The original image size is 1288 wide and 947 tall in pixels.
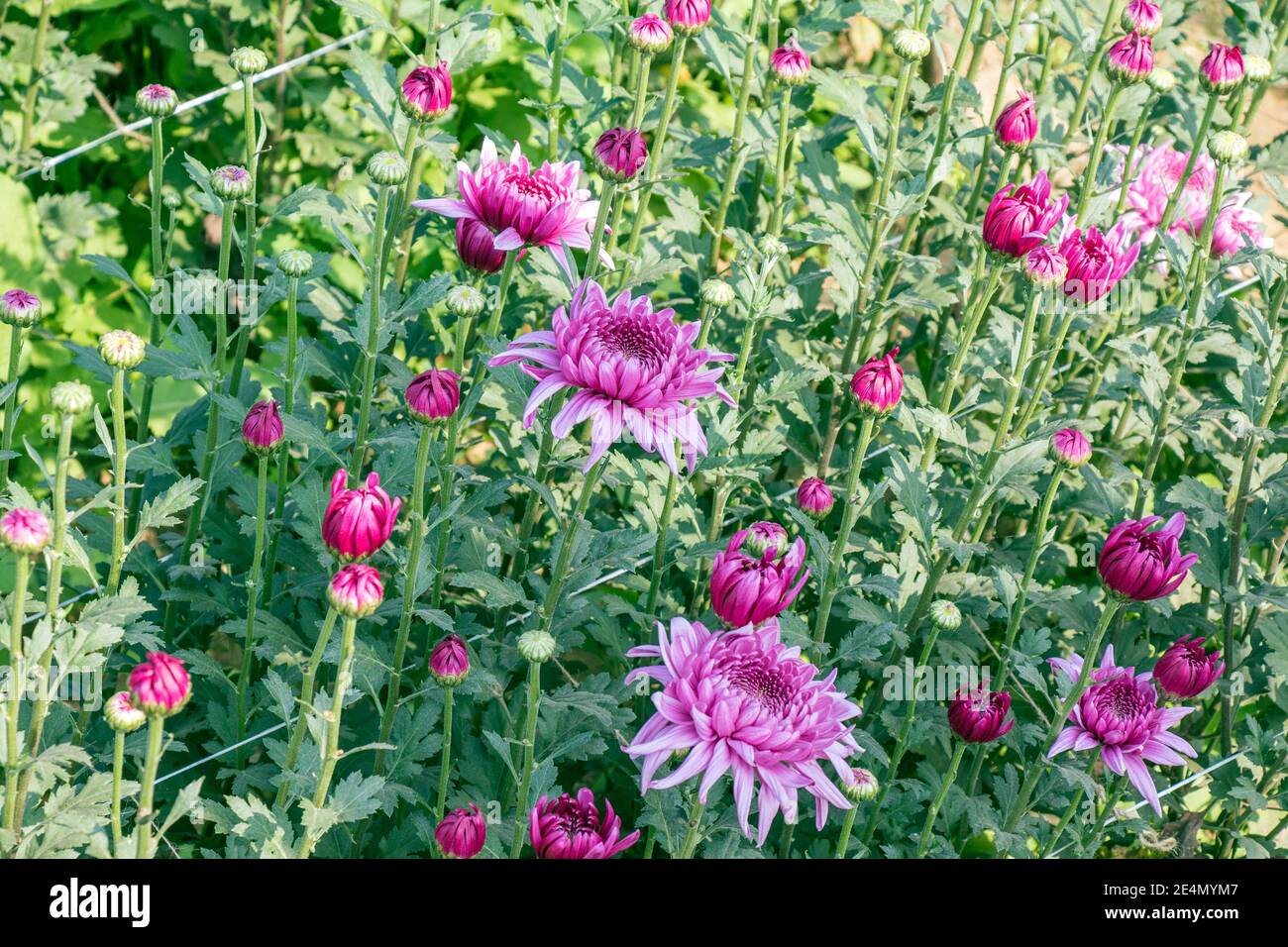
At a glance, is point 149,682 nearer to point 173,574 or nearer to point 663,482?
point 173,574

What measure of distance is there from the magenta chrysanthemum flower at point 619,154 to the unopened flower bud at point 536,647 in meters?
0.75

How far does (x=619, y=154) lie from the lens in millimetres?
2102

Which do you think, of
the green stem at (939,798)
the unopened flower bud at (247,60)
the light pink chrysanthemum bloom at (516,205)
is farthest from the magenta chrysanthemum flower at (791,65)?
the green stem at (939,798)

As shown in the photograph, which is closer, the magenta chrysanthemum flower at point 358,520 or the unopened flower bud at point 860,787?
the magenta chrysanthemum flower at point 358,520

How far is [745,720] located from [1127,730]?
78 centimetres

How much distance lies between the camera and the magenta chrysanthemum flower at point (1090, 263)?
7.52 ft

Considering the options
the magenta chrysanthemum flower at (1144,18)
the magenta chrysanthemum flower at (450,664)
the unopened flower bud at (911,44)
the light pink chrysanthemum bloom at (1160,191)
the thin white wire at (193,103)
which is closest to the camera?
the magenta chrysanthemum flower at (450,664)

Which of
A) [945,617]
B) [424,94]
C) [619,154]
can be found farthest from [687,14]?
[945,617]

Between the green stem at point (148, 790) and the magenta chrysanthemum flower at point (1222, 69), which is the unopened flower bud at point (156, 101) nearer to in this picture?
the green stem at point (148, 790)

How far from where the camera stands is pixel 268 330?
12.9 ft

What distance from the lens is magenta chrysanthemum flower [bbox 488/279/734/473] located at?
72.1 inches

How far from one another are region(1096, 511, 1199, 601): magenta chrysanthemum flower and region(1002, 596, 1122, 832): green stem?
0.04 m

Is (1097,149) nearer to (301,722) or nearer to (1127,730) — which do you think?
(1127,730)

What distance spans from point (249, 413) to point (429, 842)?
2.57 ft
